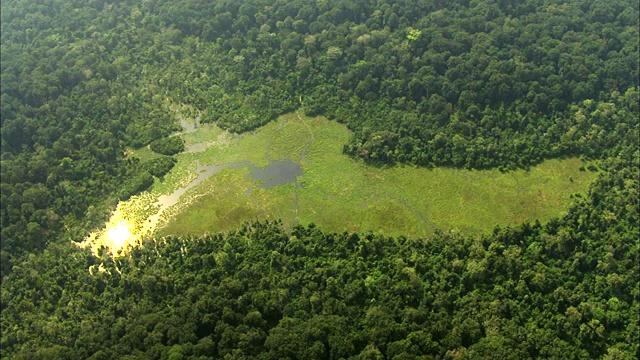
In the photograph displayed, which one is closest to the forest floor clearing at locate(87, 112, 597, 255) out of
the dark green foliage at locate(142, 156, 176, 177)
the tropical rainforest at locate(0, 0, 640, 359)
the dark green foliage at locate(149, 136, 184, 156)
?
the dark green foliage at locate(142, 156, 176, 177)

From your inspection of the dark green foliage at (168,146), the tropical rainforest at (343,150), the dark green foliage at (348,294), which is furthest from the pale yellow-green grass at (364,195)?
the dark green foliage at (348,294)

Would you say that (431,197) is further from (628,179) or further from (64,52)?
(64,52)

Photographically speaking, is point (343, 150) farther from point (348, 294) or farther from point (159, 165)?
point (348, 294)

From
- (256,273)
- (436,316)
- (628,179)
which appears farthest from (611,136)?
(256,273)

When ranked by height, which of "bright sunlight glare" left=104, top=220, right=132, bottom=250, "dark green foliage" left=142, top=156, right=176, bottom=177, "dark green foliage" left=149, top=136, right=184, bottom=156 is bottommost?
"bright sunlight glare" left=104, top=220, right=132, bottom=250

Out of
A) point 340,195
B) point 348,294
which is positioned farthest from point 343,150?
point 348,294

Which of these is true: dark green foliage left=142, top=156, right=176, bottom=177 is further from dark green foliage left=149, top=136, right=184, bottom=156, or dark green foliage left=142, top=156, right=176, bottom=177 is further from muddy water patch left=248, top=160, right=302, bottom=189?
muddy water patch left=248, top=160, right=302, bottom=189
